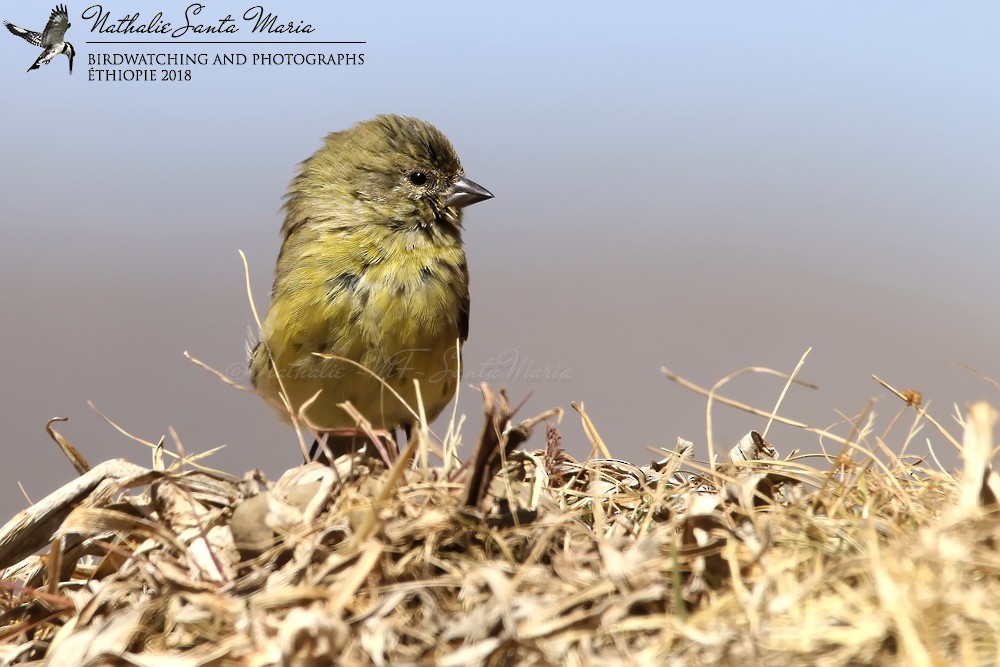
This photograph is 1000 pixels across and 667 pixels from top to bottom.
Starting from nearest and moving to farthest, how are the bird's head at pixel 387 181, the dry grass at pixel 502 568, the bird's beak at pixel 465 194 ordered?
1. the dry grass at pixel 502 568
2. the bird's head at pixel 387 181
3. the bird's beak at pixel 465 194

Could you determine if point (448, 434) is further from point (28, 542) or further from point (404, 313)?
point (404, 313)

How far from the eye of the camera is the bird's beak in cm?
422

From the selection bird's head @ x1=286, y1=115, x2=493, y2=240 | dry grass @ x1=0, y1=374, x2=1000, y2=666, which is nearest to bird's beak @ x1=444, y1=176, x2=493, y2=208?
bird's head @ x1=286, y1=115, x2=493, y2=240

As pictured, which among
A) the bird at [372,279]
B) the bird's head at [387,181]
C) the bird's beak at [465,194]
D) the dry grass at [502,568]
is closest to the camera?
the dry grass at [502,568]

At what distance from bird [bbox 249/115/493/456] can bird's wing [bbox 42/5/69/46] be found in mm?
1747

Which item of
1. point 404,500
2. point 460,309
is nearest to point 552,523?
point 404,500

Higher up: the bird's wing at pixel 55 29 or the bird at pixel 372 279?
the bird's wing at pixel 55 29

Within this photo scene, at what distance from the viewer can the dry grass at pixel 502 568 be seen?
1339 mm

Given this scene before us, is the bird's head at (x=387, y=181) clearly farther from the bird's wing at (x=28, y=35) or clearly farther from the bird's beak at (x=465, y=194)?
the bird's wing at (x=28, y=35)

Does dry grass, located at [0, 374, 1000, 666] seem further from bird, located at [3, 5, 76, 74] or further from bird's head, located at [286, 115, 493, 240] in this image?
bird, located at [3, 5, 76, 74]

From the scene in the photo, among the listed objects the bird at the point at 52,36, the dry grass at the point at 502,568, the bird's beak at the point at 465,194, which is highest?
the bird at the point at 52,36

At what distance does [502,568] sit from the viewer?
1604mm

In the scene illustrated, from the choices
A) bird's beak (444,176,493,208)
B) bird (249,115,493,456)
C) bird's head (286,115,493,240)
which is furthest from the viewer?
bird's beak (444,176,493,208)

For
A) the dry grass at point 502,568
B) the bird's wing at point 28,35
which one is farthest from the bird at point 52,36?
the dry grass at point 502,568
